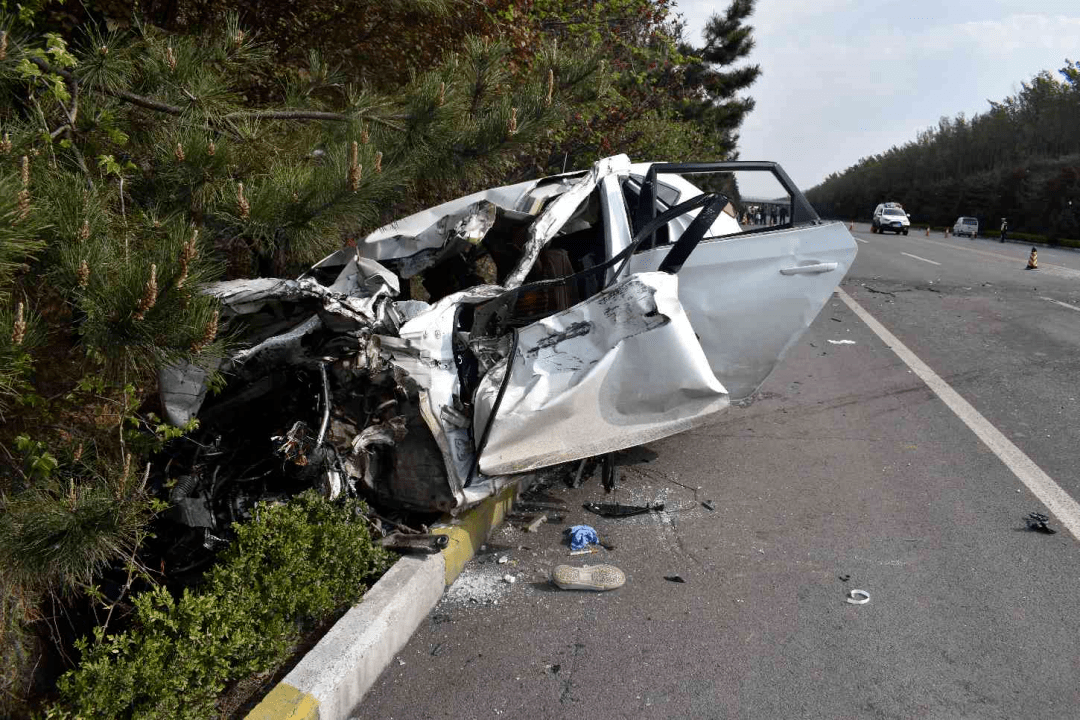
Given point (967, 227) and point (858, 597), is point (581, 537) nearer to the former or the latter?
point (858, 597)

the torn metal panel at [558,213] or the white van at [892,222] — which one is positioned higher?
the torn metal panel at [558,213]

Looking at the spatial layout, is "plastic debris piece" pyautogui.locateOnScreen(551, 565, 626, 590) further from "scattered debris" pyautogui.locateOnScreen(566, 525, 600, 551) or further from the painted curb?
the painted curb

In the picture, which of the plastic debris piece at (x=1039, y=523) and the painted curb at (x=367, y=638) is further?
the plastic debris piece at (x=1039, y=523)

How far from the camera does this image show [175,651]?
2850 mm

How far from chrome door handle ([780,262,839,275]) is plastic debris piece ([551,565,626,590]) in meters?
2.34

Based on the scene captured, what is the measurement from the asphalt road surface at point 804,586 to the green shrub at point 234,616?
438mm

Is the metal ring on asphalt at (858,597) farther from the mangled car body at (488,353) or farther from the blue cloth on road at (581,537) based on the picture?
the blue cloth on road at (581,537)

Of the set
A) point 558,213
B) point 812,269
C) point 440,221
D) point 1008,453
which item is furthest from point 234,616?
point 1008,453

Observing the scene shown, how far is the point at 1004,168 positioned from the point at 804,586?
62.6 m

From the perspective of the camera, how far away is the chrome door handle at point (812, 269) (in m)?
5.23

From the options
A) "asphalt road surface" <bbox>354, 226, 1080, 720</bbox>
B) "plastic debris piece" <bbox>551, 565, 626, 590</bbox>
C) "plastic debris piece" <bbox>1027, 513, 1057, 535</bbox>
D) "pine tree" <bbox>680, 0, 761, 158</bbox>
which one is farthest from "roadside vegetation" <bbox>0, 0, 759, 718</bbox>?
"pine tree" <bbox>680, 0, 761, 158</bbox>

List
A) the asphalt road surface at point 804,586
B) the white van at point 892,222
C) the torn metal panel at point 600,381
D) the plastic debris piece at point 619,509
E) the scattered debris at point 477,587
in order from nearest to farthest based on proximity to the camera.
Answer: the asphalt road surface at point 804,586
the scattered debris at point 477,587
the torn metal panel at point 600,381
the plastic debris piece at point 619,509
the white van at point 892,222

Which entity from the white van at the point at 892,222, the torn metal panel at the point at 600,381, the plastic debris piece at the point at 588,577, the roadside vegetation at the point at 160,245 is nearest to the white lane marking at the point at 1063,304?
the roadside vegetation at the point at 160,245

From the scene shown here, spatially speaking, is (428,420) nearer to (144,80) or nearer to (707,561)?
(707,561)
